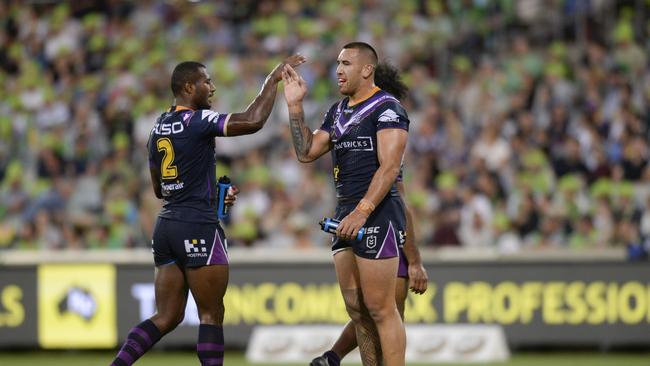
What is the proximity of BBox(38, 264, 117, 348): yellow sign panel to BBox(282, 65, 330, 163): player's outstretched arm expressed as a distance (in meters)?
5.73

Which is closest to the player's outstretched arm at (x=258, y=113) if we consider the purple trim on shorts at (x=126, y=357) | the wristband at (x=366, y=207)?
the wristband at (x=366, y=207)

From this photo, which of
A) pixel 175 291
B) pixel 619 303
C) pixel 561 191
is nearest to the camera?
pixel 175 291

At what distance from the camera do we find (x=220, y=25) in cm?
1825

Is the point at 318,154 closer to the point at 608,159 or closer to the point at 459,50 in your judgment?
the point at 608,159

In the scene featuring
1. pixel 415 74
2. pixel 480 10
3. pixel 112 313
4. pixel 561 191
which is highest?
pixel 480 10

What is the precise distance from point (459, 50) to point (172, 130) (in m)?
10.1

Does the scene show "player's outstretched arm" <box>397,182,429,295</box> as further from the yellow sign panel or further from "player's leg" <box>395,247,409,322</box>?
the yellow sign panel

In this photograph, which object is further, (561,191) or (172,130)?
(561,191)

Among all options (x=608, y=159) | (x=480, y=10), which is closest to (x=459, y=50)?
(x=480, y=10)

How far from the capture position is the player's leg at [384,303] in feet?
24.2

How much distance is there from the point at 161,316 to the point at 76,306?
4986 mm

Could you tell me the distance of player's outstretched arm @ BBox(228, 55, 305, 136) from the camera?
7.52m

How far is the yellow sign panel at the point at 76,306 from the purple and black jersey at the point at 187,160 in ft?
16.6

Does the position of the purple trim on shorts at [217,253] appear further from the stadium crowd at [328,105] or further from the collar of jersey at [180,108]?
the stadium crowd at [328,105]
